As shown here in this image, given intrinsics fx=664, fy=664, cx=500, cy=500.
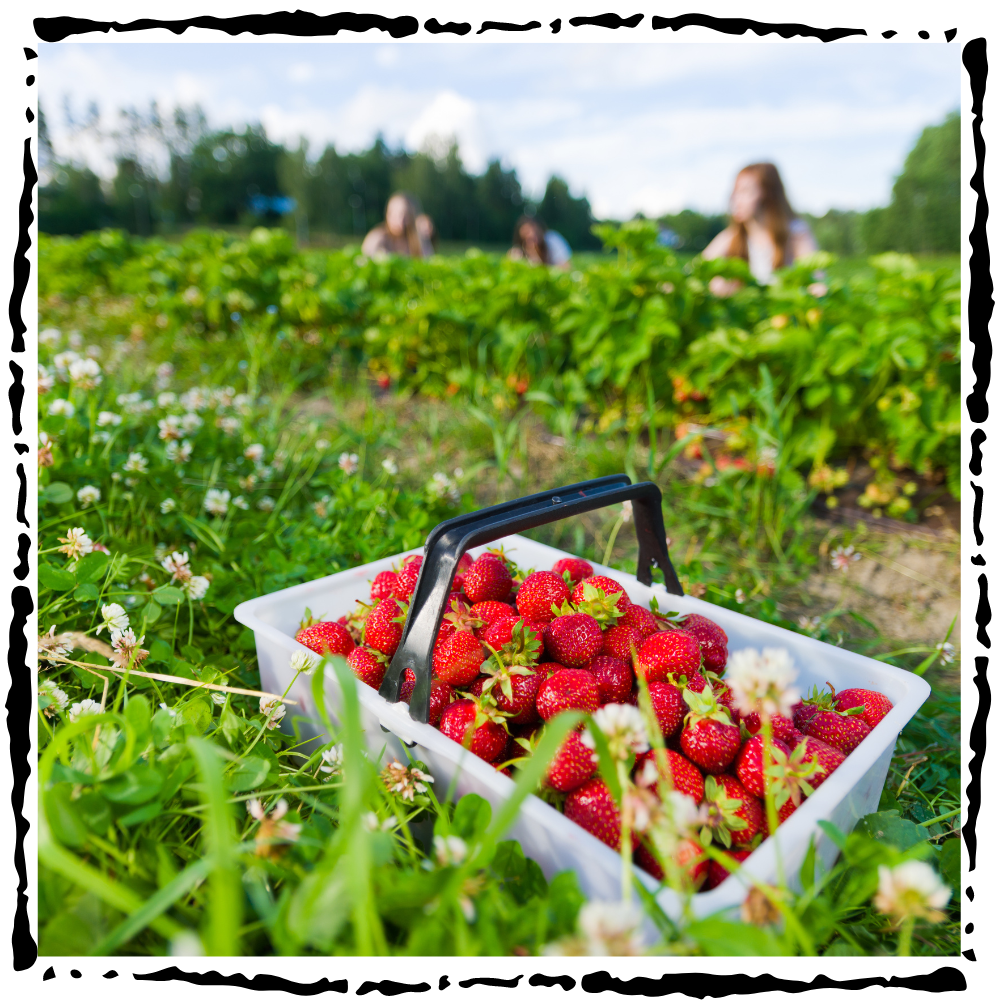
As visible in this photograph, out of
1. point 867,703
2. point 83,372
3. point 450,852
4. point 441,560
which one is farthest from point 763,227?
point 450,852

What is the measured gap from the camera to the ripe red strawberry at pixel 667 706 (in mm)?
1046

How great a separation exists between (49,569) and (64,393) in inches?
47.3

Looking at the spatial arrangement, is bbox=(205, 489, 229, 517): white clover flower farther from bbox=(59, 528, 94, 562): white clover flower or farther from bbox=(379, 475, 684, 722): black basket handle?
bbox=(379, 475, 684, 722): black basket handle

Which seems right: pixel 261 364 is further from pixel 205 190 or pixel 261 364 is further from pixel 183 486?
pixel 205 190

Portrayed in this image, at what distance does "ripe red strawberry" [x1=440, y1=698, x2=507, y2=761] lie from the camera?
3.39ft

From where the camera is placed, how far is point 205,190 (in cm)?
4191

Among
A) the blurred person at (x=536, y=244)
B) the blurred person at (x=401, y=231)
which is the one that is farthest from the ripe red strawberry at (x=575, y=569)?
the blurred person at (x=401, y=231)

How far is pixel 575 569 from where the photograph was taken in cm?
153

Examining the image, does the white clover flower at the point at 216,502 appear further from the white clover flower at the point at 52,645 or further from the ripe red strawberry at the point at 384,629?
the ripe red strawberry at the point at 384,629

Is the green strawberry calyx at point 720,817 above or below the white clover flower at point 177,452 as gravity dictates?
below

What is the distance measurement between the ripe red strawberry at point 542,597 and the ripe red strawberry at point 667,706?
26 centimetres

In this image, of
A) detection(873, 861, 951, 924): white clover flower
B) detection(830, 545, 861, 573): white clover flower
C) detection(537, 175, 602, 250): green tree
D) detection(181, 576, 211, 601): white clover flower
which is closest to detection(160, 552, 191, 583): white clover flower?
detection(181, 576, 211, 601): white clover flower

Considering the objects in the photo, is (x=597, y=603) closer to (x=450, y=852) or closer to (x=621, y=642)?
(x=621, y=642)
